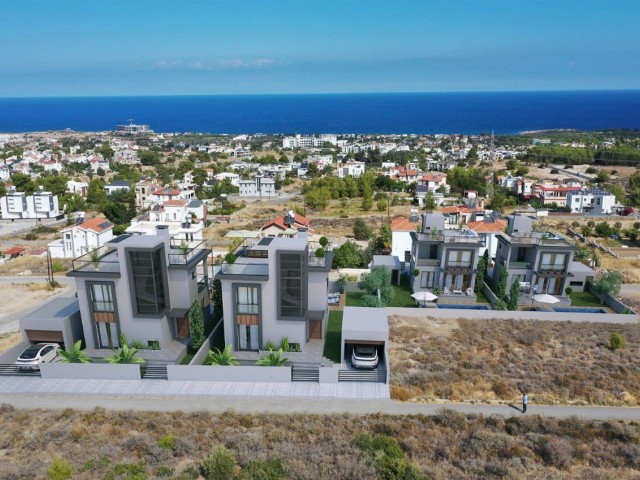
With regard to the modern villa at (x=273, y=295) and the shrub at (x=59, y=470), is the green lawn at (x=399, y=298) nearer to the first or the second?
the modern villa at (x=273, y=295)

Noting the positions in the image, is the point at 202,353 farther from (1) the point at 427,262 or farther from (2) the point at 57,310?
(1) the point at 427,262

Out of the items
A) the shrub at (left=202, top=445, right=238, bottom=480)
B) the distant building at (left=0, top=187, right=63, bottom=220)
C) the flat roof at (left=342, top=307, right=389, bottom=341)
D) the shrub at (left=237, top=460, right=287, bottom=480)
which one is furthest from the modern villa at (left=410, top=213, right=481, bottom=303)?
the distant building at (left=0, top=187, right=63, bottom=220)

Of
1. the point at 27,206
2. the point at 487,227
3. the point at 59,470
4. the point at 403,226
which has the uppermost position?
the point at 487,227

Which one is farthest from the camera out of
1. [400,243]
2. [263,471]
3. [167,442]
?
[400,243]

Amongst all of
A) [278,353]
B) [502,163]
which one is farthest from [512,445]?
[502,163]

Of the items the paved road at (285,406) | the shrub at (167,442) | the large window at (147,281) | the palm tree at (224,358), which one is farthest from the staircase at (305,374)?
the large window at (147,281)

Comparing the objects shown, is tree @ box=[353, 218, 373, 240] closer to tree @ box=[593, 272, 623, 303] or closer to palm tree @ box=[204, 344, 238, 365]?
tree @ box=[593, 272, 623, 303]

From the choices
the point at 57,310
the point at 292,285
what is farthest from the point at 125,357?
the point at 292,285
